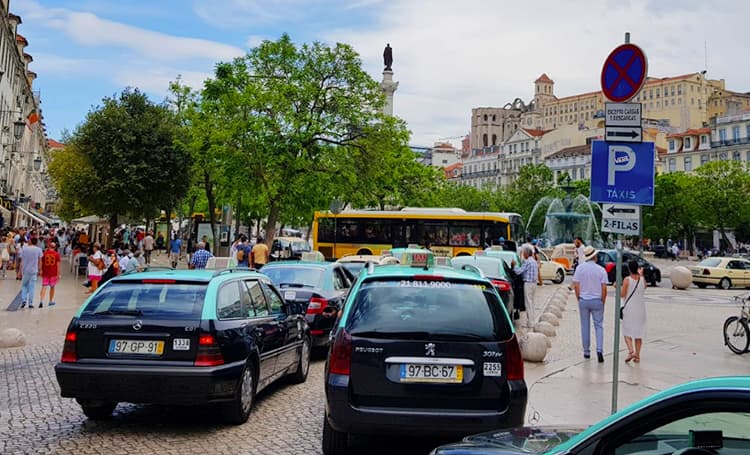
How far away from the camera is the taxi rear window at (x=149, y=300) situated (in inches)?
255

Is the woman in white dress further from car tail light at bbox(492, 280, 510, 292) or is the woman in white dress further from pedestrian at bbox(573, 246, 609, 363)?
car tail light at bbox(492, 280, 510, 292)

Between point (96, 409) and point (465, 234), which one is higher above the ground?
point (465, 234)

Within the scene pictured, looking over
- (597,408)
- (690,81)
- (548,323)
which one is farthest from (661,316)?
(690,81)

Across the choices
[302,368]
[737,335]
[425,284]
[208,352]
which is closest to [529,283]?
[737,335]

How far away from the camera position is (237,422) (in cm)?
668

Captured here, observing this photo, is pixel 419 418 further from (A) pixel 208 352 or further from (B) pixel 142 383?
(B) pixel 142 383

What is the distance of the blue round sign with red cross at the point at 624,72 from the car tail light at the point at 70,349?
5876mm

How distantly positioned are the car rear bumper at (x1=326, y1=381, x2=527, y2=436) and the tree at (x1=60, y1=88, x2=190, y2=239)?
3009 cm

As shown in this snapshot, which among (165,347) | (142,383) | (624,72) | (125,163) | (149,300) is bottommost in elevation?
(142,383)

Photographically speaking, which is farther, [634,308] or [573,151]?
[573,151]

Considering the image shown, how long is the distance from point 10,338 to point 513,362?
9777 millimetres

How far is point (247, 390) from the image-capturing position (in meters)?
6.81

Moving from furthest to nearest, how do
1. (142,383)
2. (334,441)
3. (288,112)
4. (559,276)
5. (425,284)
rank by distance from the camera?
(559,276) < (288,112) < (142,383) < (425,284) < (334,441)

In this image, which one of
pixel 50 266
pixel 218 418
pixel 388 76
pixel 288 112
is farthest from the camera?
pixel 388 76
